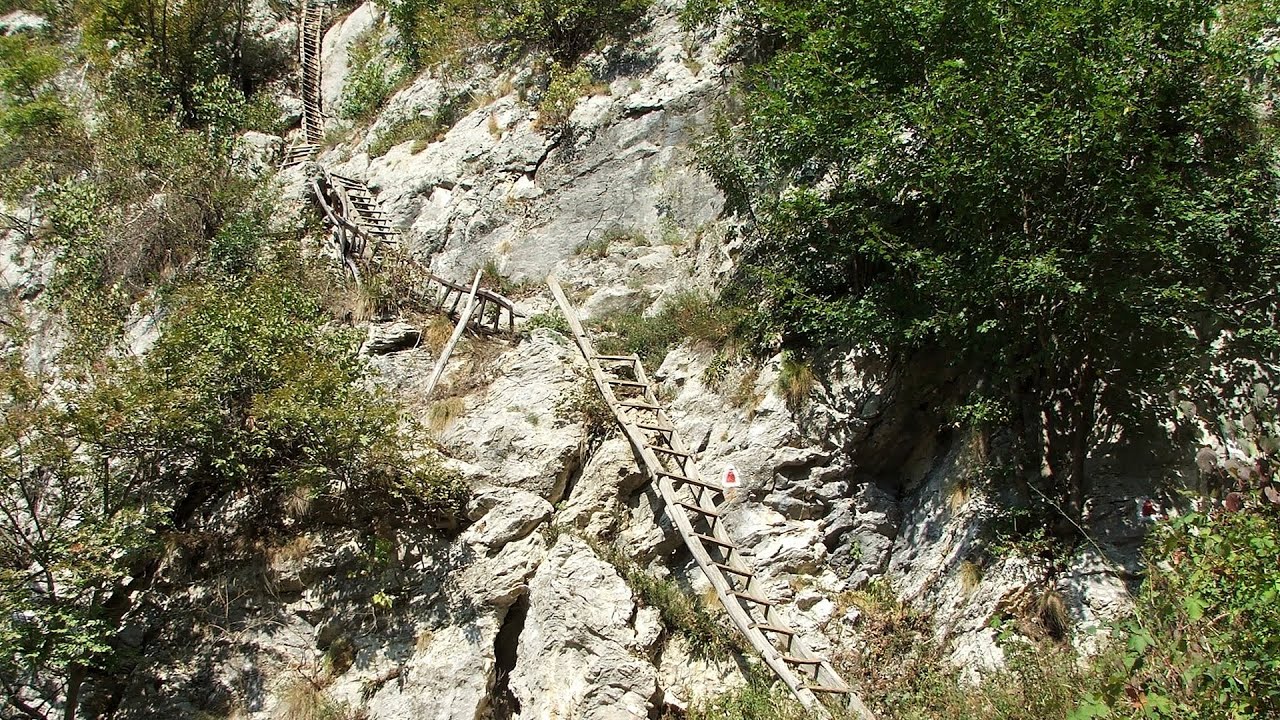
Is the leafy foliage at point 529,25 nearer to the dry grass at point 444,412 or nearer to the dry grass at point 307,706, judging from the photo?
the dry grass at point 444,412

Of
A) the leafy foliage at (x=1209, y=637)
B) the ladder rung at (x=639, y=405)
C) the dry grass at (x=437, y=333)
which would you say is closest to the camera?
the leafy foliage at (x=1209, y=637)

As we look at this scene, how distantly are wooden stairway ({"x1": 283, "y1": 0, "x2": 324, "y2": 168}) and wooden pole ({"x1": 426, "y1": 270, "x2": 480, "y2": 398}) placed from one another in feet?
26.3

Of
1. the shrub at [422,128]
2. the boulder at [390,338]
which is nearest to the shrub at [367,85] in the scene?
the shrub at [422,128]

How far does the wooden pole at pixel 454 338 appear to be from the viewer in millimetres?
10625

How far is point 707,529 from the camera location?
828 centimetres

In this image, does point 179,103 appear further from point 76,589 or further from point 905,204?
point 905,204

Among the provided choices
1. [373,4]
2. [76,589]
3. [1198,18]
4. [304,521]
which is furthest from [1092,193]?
[373,4]

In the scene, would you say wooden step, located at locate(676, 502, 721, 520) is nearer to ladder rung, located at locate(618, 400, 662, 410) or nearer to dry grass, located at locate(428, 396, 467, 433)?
ladder rung, located at locate(618, 400, 662, 410)

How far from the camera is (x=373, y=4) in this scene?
21625mm

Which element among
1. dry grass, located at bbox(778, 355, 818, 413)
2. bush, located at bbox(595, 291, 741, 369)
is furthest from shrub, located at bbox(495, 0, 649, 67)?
dry grass, located at bbox(778, 355, 818, 413)

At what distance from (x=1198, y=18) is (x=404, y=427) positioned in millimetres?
8465

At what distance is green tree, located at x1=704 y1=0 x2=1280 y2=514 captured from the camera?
6.52 metres

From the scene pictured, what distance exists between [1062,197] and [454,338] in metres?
7.36

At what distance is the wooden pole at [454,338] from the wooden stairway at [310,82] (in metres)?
8.01
